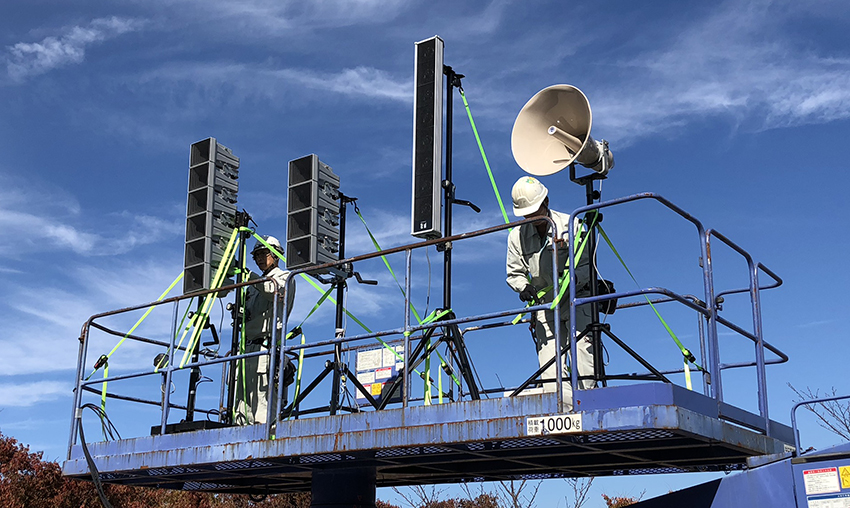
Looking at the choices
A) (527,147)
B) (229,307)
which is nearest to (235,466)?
(229,307)

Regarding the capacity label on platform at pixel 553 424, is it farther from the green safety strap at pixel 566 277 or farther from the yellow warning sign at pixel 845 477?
the yellow warning sign at pixel 845 477

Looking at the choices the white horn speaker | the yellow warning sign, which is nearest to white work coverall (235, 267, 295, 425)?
the white horn speaker

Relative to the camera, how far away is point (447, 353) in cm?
1158

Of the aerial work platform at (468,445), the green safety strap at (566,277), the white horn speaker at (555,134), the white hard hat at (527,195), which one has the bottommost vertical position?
the aerial work platform at (468,445)

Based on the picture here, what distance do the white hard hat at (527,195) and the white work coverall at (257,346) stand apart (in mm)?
2743

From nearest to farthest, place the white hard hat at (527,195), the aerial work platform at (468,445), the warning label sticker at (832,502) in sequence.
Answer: the warning label sticker at (832,502), the aerial work platform at (468,445), the white hard hat at (527,195)

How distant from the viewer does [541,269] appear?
9.07 meters

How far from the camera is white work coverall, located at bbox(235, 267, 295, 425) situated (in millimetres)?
10798

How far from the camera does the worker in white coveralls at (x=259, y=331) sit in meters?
10.8

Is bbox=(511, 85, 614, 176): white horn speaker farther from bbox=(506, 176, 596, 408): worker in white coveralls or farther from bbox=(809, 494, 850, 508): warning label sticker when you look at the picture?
bbox=(809, 494, 850, 508): warning label sticker

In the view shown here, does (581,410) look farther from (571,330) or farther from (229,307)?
(229,307)

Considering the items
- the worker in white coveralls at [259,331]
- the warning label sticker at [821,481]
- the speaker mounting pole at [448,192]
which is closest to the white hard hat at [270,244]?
the worker in white coveralls at [259,331]

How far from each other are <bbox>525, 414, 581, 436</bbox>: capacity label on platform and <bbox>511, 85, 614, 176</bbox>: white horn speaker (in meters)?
2.65

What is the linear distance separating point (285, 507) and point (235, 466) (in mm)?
13287
